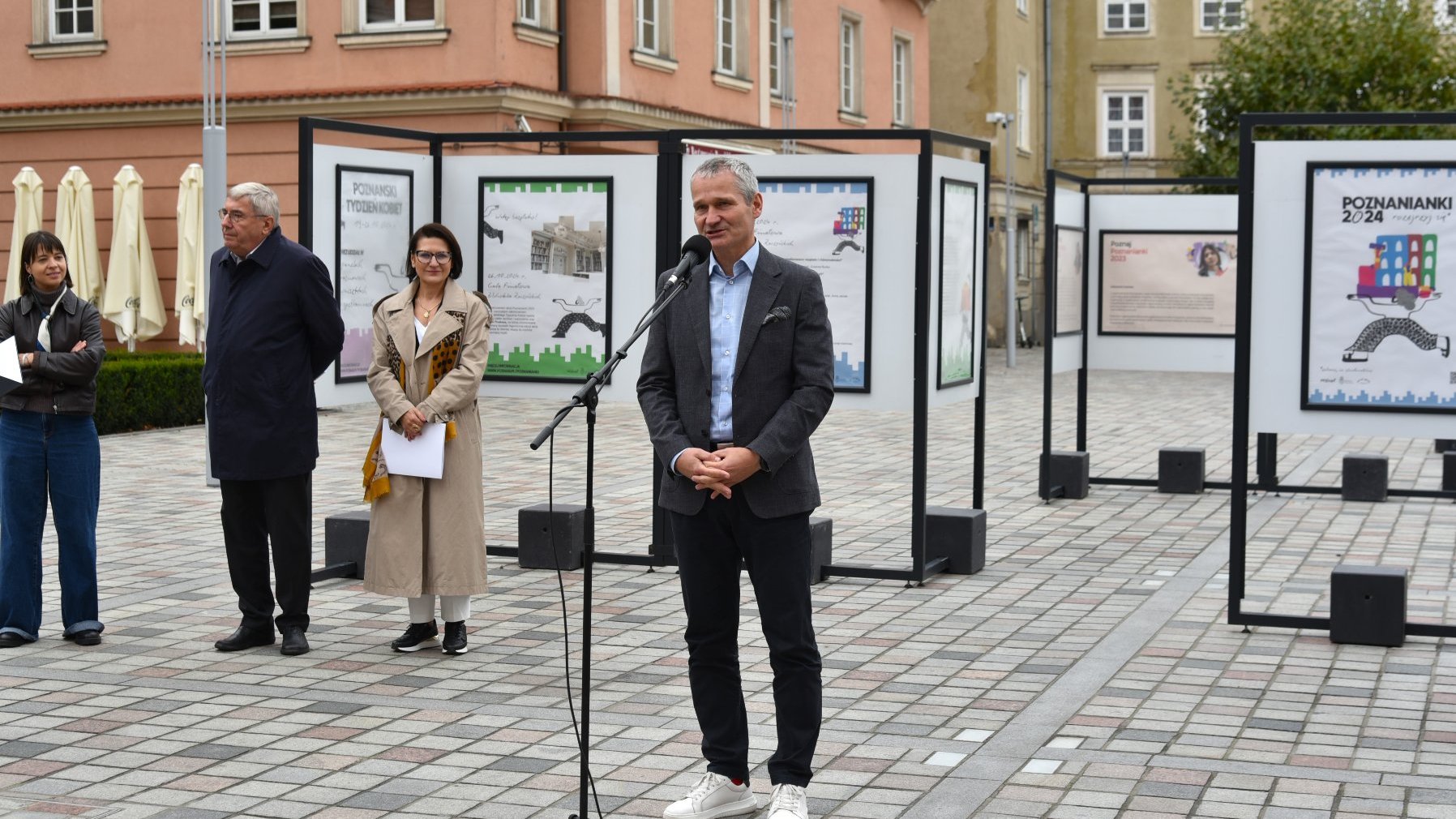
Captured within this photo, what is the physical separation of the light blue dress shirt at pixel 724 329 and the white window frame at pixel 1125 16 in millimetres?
49590

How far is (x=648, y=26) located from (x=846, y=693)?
19970 mm

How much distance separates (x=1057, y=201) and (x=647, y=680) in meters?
7.03

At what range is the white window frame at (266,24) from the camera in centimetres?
2384

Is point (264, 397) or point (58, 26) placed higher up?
point (58, 26)

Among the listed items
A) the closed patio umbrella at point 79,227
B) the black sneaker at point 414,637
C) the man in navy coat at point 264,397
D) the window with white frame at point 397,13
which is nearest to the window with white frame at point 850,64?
the window with white frame at point 397,13

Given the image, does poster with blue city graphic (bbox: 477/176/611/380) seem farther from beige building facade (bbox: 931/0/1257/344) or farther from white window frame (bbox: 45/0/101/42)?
beige building facade (bbox: 931/0/1257/344)

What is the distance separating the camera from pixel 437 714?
6.82 metres

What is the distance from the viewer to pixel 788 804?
5258 mm

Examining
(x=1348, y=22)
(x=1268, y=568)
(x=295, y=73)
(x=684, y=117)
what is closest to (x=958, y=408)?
(x=684, y=117)

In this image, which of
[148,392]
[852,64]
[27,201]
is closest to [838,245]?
[148,392]

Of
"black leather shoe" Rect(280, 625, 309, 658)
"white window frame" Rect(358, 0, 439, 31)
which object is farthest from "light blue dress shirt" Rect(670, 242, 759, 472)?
"white window frame" Rect(358, 0, 439, 31)

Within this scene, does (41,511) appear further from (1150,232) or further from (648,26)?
(648,26)

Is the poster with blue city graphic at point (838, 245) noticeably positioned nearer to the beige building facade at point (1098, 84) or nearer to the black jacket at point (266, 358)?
the black jacket at point (266, 358)

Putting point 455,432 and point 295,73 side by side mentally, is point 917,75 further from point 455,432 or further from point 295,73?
point 455,432
